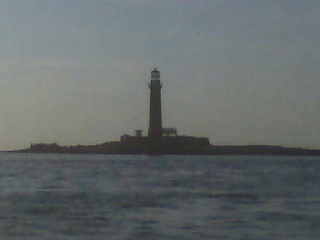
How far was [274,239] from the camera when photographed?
13.9 m

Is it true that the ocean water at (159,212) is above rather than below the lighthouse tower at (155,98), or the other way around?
below

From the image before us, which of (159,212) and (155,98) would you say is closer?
(159,212)

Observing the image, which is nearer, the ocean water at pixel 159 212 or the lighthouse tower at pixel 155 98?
the ocean water at pixel 159 212

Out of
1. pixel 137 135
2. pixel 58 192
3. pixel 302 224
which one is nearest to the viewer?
pixel 302 224

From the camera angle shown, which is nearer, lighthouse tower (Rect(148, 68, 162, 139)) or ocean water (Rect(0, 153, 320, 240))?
ocean water (Rect(0, 153, 320, 240))

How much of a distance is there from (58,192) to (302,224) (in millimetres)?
10188

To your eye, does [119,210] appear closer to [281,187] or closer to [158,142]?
[281,187]

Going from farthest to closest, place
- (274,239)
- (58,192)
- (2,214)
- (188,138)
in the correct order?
(188,138)
(58,192)
(2,214)
(274,239)

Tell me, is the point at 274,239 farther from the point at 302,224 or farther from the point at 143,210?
the point at 143,210

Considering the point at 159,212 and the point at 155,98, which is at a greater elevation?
the point at 155,98

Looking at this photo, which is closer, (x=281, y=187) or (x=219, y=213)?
(x=219, y=213)

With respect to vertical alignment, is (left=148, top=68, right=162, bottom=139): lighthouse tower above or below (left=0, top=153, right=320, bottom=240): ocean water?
above

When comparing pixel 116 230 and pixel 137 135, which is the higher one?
pixel 137 135

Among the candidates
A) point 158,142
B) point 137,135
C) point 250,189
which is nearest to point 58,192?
point 250,189
